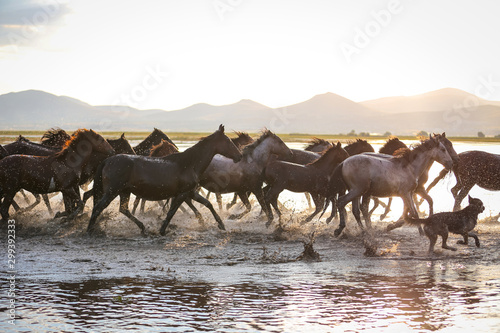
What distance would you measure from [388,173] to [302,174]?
2.18 meters

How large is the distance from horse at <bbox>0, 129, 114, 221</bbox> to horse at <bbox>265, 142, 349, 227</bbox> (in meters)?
3.82

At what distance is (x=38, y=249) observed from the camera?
10.7 metres

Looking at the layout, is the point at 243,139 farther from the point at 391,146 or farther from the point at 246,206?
the point at 391,146

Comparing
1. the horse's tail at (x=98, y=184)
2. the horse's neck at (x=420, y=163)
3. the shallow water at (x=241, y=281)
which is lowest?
the shallow water at (x=241, y=281)

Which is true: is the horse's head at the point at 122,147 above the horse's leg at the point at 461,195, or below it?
above

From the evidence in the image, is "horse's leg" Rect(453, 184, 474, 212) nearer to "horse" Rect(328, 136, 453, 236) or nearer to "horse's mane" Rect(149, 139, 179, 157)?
"horse" Rect(328, 136, 453, 236)

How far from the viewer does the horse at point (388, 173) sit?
1210cm

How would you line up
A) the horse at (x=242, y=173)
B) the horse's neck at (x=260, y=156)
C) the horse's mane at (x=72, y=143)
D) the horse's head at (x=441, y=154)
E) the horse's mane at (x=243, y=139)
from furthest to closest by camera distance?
1. the horse's mane at (x=243, y=139)
2. the horse's neck at (x=260, y=156)
3. the horse at (x=242, y=173)
4. the horse's mane at (x=72, y=143)
5. the horse's head at (x=441, y=154)

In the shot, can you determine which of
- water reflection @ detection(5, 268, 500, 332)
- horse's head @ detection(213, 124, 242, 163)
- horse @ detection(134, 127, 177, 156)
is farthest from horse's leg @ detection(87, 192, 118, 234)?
horse @ detection(134, 127, 177, 156)

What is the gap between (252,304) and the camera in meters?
7.23

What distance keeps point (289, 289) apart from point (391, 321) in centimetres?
167

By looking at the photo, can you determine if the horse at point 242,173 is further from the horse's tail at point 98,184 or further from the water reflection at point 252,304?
the water reflection at point 252,304

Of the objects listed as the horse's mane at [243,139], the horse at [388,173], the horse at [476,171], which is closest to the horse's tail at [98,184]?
the horse at [388,173]

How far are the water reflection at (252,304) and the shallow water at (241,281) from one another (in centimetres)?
1
